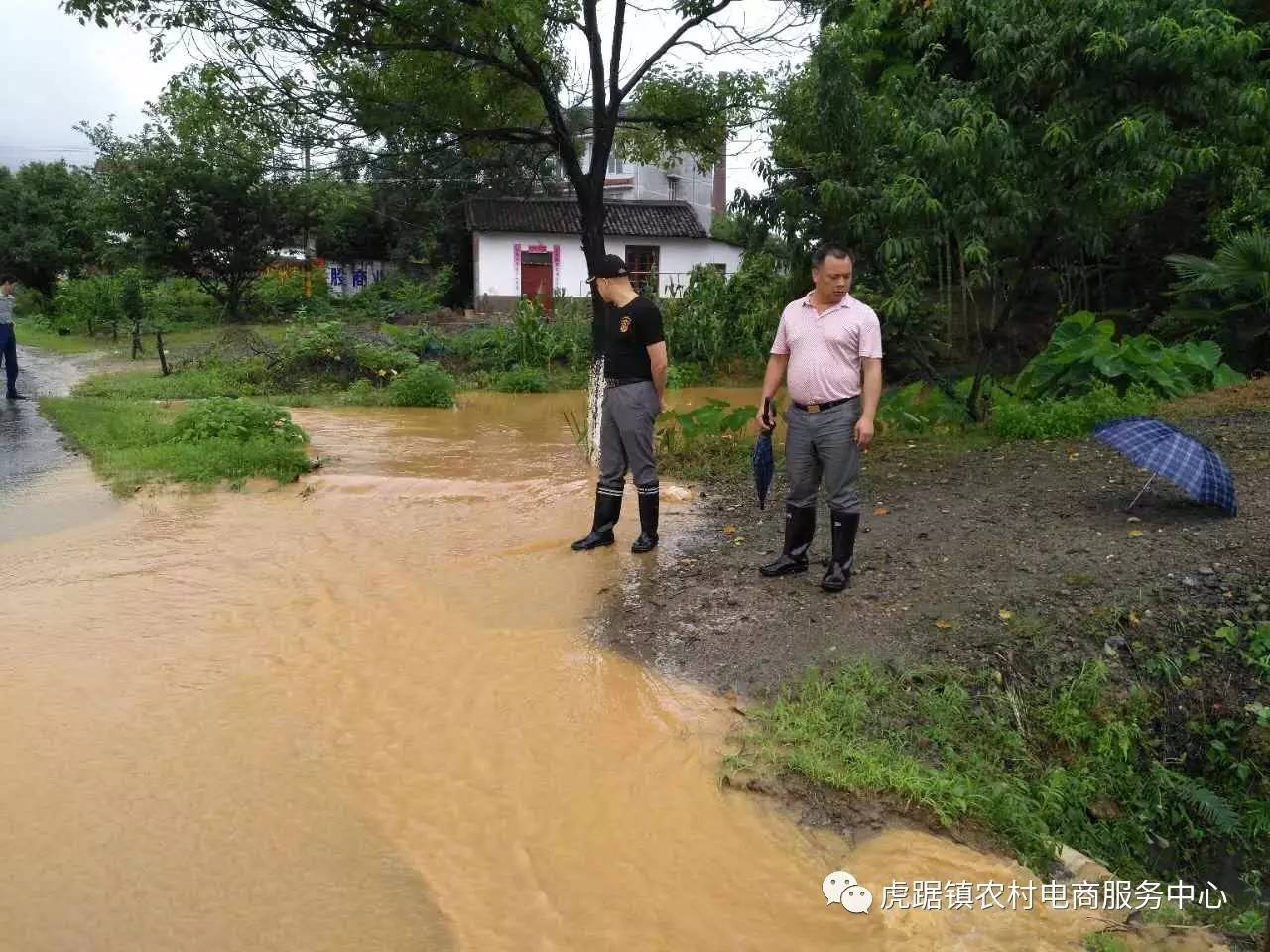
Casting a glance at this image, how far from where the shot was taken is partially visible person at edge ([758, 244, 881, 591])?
4961mm

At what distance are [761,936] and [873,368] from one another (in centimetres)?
288

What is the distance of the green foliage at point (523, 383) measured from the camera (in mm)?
17047

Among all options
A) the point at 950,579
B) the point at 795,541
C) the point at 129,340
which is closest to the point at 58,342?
the point at 129,340

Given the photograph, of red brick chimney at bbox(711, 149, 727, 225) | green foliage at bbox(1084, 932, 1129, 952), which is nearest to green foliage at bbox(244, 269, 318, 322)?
red brick chimney at bbox(711, 149, 727, 225)

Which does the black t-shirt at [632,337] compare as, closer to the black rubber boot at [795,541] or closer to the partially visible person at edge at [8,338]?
the black rubber boot at [795,541]

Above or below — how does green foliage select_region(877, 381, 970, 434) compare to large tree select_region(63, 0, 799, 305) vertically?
below

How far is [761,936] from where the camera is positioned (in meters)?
2.91

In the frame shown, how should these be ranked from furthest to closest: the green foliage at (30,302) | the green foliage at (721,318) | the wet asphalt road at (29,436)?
the green foliage at (30,302) → the green foliage at (721,318) → the wet asphalt road at (29,436)

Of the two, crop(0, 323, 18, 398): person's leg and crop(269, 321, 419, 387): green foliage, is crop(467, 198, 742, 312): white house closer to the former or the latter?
crop(269, 321, 419, 387): green foliage

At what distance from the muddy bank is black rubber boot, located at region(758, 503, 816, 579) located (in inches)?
Result: 2.9

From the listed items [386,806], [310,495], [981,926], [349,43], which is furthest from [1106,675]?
[349,43]

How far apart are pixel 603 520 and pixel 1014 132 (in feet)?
16.6

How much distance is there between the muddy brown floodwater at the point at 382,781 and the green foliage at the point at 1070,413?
447 centimetres

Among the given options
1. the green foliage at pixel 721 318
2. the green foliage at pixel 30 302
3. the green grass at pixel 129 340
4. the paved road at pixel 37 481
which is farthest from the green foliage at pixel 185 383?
the green foliage at pixel 30 302
